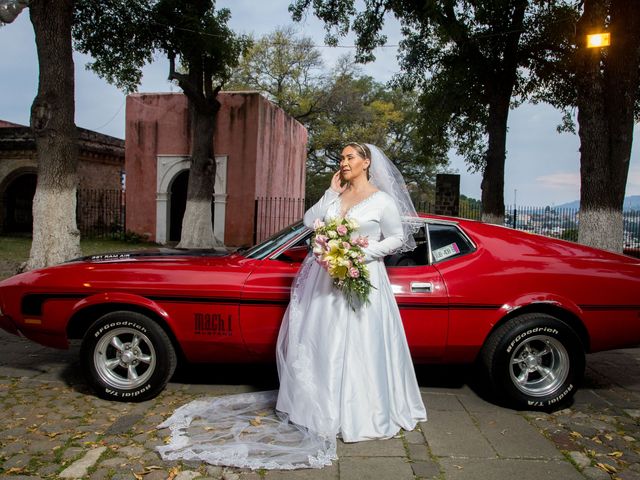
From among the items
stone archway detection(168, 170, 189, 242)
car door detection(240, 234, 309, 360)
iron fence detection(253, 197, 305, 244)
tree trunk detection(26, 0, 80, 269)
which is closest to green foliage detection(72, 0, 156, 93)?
tree trunk detection(26, 0, 80, 269)

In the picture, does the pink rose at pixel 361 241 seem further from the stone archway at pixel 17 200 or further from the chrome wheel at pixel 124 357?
the stone archway at pixel 17 200

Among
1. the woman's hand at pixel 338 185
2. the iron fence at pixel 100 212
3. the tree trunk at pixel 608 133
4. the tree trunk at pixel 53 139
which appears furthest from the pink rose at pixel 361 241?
the iron fence at pixel 100 212

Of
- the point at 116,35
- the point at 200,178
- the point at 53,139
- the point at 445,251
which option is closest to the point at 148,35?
the point at 116,35

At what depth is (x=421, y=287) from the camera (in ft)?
12.7

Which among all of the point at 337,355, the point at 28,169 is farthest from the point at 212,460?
the point at 28,169

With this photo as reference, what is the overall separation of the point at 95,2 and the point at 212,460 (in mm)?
12456

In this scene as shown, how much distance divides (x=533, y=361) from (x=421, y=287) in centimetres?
109

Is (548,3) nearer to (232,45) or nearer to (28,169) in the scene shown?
(232,45)

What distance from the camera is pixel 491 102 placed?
12414 millimetres

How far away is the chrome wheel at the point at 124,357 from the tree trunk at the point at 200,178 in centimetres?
1166

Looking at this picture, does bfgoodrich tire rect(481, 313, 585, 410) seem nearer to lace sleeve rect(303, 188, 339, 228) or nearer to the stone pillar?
lace sleeve rect(303, 188, 339, 228)

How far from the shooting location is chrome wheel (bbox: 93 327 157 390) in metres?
3.91

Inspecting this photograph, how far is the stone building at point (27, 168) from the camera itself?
21.2m

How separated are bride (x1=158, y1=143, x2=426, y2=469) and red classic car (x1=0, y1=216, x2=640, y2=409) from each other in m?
0.35
